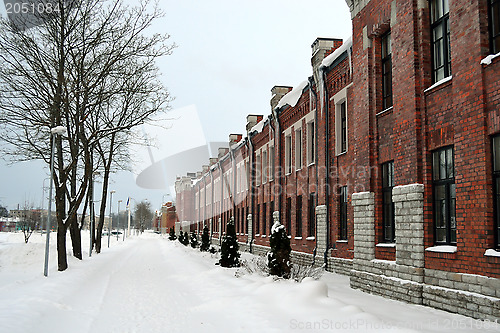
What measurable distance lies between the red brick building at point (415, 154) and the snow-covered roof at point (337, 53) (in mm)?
58

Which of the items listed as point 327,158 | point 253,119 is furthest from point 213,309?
point 253,119

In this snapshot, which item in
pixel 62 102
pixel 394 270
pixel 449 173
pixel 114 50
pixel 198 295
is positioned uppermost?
pixel 114 50

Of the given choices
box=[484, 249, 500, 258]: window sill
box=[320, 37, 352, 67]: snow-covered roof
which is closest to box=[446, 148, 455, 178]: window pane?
box=[484, 249, 500, 258]: window sill

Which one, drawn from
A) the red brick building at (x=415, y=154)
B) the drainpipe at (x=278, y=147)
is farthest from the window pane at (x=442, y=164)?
the drainpipe at (x=278, y=147)

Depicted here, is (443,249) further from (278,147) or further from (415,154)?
(278,147)

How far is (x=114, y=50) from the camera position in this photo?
1839 centimetres

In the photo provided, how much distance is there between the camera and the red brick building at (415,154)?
823 cm

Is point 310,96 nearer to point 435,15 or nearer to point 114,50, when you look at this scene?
point 114,50

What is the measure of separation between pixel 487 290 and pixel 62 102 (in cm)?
1577

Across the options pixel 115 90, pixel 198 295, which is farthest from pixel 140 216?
pixel 198 295

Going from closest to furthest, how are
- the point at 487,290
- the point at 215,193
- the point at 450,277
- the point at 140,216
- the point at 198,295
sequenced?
the point at 487,290, the point at 450,277, the point at 198,295, the point at 215,193, the point at 140,216

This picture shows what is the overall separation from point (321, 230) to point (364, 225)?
5531 millimetres

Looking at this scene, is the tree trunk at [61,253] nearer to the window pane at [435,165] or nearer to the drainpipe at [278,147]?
the drainpipe at [278,147]

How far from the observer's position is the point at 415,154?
10047 millimetres
